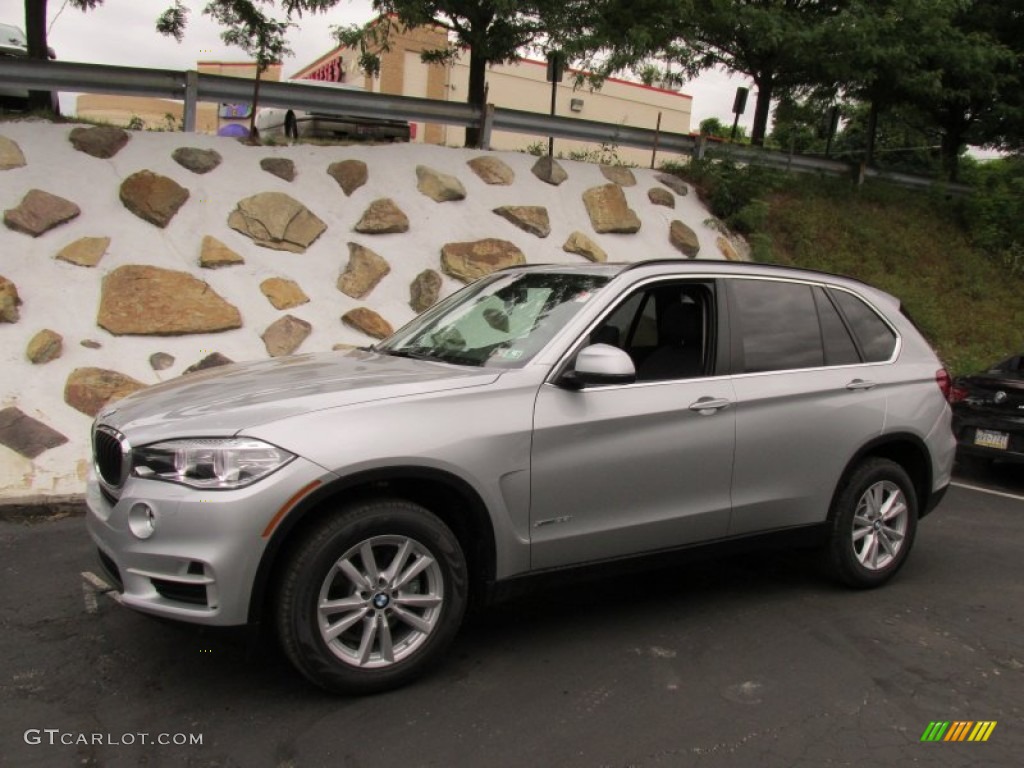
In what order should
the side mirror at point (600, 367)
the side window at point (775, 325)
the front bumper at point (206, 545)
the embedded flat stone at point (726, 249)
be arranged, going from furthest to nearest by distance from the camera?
→ 1. the embedded flat stone at point (726, 249)
2. the side window at point (775, 325)
3. the side mirror at point (600, 367)
4. the front bumper at point (206, 545)

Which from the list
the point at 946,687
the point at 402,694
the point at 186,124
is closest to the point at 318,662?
the point at 402,694

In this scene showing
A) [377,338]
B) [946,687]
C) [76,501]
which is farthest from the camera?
[377,338]

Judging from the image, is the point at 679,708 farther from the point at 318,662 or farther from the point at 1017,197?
the point at 1017,197

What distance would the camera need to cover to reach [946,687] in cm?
363

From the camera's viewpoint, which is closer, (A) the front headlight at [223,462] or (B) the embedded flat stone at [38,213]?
(A) the front headlight at [223,462]

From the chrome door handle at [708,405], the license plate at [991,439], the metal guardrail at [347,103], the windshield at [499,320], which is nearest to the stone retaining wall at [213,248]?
the metal guardrail at [347,103]

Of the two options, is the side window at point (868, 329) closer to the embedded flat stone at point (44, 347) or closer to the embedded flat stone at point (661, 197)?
the embedded flat stone at point (44, 347)

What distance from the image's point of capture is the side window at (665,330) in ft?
13.7

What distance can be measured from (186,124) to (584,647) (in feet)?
25.5

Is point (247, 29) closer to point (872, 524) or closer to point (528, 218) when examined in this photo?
point (528, 218)

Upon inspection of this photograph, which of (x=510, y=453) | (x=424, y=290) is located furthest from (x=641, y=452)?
(x=424, y=290)

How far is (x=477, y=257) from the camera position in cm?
949

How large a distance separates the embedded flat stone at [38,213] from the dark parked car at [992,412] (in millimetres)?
8365

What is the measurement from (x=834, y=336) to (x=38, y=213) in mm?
6864
